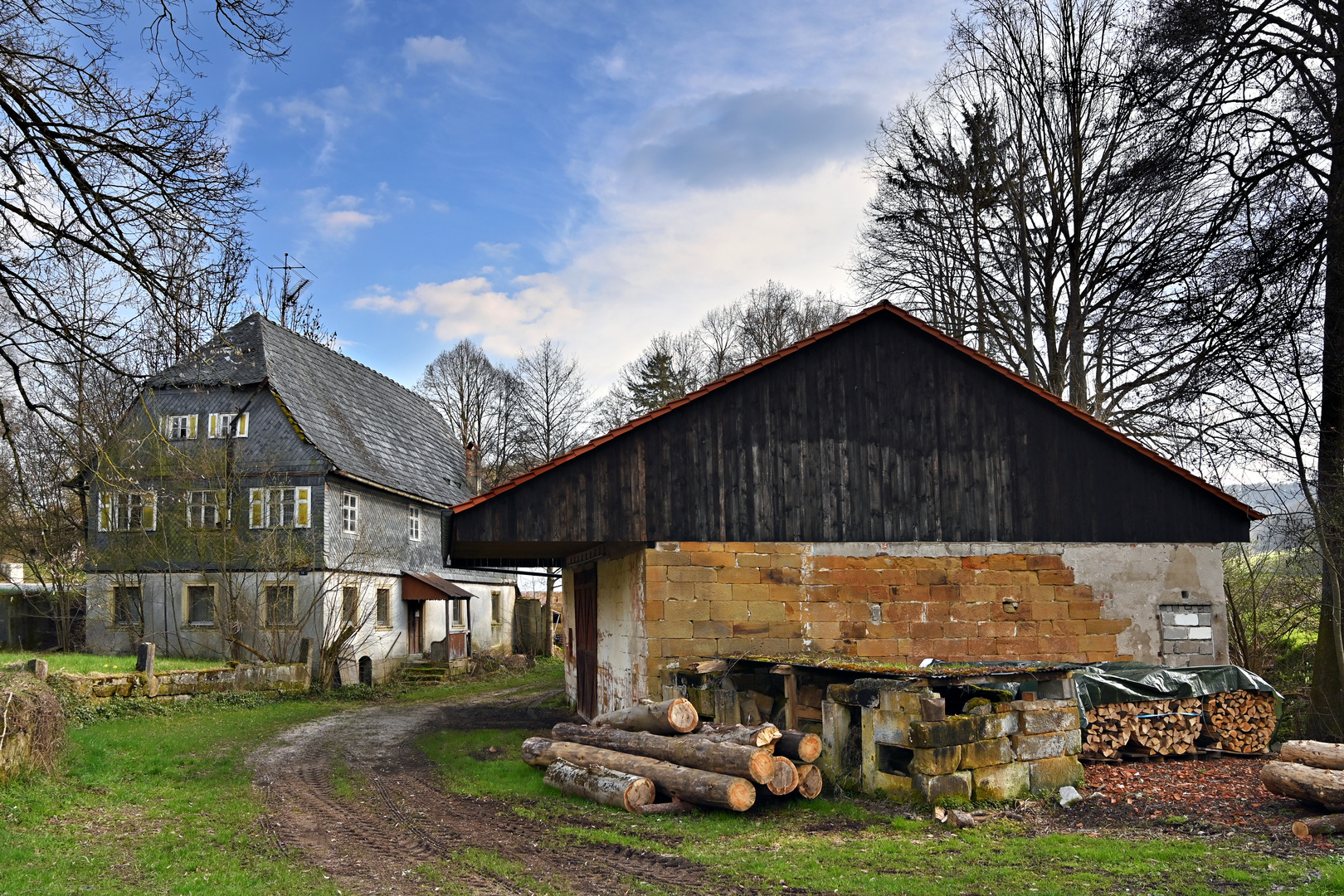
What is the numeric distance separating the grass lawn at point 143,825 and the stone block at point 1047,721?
279 inches

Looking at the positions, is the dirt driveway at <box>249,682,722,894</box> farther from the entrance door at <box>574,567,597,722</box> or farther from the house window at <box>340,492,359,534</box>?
the house window at <box>340,492,359,534</box>

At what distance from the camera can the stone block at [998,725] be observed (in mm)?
10086

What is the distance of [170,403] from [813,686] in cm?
2130

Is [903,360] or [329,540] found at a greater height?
[903,360]

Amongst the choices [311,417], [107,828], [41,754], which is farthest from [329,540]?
[107,828]

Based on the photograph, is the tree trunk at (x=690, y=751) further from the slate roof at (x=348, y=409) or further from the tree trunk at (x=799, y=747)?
the slate roof at (x=348, y=409)

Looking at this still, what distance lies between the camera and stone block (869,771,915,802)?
10070 mm

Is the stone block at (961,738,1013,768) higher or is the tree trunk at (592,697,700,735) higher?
the tree trunk at (592,697,700,735)

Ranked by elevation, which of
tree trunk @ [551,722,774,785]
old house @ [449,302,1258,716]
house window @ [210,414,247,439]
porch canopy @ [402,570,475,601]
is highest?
house window @ [210,414,247,439]

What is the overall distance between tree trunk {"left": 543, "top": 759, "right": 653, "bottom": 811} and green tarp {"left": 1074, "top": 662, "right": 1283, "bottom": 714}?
5.34 m

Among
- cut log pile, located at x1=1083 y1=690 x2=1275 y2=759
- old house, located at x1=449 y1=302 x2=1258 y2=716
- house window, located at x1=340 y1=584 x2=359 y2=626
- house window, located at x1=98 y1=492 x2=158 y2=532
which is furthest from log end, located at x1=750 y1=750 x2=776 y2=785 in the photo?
house window, located at x1=98 y1=492 x2=158 y2=532

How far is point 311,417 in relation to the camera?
87.9ft

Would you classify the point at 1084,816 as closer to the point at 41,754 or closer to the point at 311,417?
the point at 41,754

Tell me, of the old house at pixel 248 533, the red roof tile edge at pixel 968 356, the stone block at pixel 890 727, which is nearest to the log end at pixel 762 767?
the stone block at pixel 890 727
